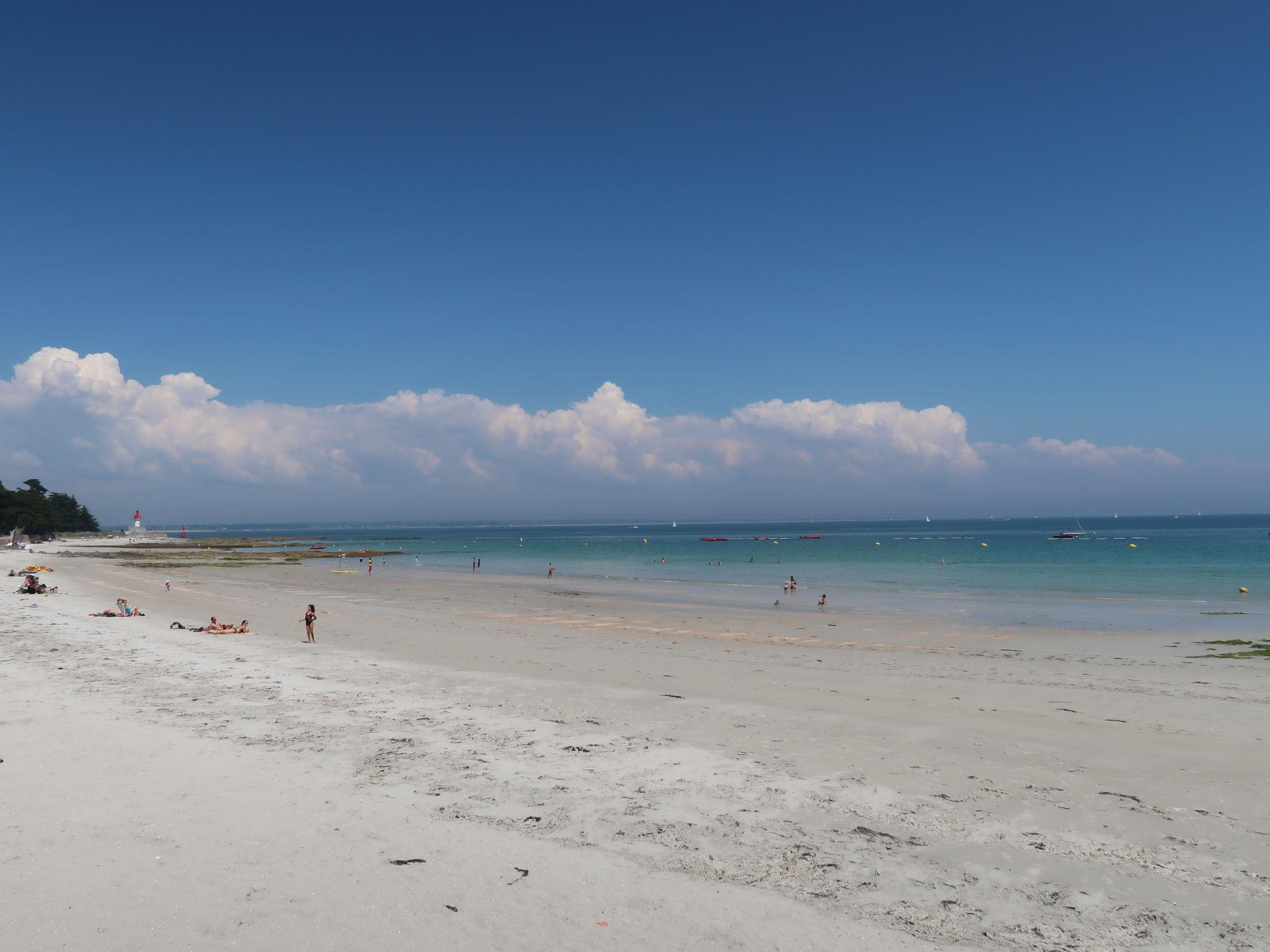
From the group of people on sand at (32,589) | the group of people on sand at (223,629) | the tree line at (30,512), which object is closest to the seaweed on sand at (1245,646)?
the group of people on sand at (223,629)

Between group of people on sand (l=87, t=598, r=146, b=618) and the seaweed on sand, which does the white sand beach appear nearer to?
the seaweed on sand

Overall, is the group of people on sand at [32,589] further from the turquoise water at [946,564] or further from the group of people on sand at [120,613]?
the turquoise water at [946,564]

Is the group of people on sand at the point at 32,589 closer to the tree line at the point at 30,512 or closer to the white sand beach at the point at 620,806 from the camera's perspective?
the white sand beach at the point at 620,806

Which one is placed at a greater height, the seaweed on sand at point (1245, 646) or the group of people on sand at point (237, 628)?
the group of people on sand at point (237, 628)

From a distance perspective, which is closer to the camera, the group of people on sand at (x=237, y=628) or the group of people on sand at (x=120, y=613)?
the group of people on sand at (x=237, y=628)

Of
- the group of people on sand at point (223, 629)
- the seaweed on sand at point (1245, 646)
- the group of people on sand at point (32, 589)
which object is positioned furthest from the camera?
the group of people on sand at point (32, 589)

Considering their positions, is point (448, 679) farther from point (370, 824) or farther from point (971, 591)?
point (971, 591)

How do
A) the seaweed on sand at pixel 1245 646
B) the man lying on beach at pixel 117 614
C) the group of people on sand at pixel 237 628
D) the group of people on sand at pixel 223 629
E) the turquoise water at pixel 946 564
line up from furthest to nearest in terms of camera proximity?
the turquoise water at pixel 946 564, the man lying on beach at pixel 117 614, the group of people on sand at pixel 223 629, the group of people on sand at pixel 237 628, the seaweed on sand at pixel 1245 646

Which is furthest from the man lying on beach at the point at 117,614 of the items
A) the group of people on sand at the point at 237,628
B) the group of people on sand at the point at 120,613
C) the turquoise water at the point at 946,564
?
the turquoise water at the point at 946,564

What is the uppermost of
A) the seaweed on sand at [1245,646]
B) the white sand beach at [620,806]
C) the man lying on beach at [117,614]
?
the white sand beach at [620,806]

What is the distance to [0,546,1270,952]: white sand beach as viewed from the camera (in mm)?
6246

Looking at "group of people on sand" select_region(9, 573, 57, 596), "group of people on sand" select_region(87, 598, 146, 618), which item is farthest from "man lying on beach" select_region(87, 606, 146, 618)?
"group of people on sand" select_region(9, 573, 57, 596)

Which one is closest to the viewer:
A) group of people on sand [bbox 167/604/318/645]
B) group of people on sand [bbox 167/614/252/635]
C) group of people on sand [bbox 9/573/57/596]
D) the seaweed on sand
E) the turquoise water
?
the seaweed on sand

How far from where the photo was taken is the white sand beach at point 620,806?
6246mm
